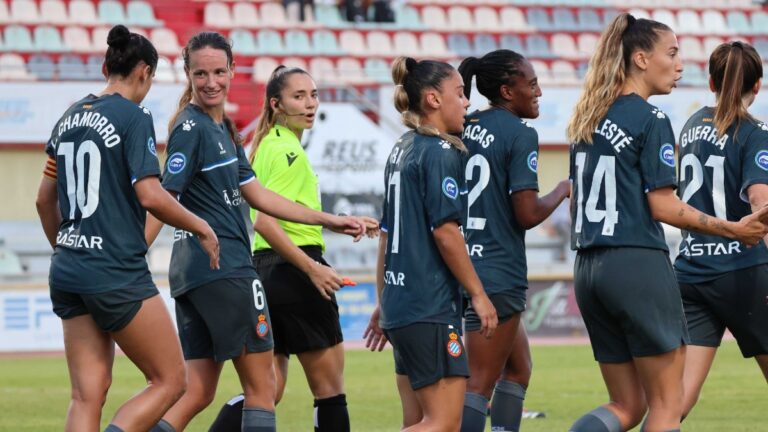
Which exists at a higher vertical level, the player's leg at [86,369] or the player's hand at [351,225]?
the player's hand at [351,225]

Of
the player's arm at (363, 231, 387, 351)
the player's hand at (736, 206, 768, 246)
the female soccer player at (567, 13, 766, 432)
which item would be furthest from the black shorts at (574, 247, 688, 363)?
the player's arm at (363, 231, 387, 351)

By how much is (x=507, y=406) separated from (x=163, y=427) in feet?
5.81

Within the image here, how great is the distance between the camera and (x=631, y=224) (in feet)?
18.0

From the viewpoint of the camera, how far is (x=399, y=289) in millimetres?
5602

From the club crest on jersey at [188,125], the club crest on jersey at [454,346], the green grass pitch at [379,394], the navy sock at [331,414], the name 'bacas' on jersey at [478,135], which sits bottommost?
the green grass pitch at [379,394]

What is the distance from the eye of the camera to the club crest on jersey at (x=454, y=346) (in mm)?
5496

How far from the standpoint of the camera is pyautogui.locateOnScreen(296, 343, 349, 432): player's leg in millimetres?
6938

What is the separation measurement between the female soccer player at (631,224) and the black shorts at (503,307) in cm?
61

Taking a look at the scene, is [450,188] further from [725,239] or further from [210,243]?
[725,239]

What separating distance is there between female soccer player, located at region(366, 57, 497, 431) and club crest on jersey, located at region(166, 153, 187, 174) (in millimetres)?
997

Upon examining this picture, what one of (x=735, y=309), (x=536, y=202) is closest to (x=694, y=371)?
(x=735, y=309)

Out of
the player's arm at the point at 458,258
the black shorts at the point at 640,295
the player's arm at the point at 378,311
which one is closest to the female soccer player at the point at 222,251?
the player's arm at the point at 378,311

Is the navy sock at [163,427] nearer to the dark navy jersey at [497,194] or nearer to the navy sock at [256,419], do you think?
the navy sock at [256,419]

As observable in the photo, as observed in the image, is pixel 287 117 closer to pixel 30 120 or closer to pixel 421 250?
pixel 421 250
